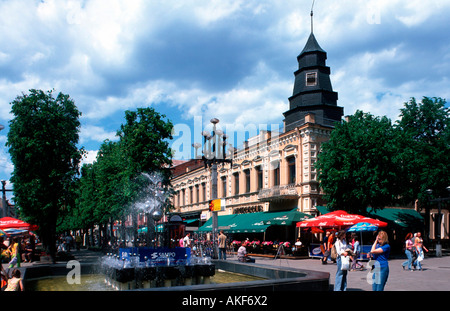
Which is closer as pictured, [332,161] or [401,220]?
[332,161]

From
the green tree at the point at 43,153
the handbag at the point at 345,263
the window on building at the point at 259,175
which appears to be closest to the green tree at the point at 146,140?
the green tree at the point at 43,153

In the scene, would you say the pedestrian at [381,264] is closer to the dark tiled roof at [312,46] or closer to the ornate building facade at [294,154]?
the ornate building facade at [294,154]

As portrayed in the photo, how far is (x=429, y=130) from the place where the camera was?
3353 cm

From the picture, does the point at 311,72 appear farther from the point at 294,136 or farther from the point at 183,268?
the point at 183,268

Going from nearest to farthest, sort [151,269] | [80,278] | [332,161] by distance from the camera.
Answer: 1. [151,269]
2. [80,278]
3. [332,161]

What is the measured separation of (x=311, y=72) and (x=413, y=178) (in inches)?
449

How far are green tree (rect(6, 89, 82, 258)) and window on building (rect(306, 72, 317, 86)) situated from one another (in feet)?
60.5

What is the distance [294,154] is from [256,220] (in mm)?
5732

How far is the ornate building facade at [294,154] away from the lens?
97.1ft

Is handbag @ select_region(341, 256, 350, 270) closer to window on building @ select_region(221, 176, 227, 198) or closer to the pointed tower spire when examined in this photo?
the pointed tower spire

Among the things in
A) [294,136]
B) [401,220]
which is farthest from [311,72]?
[401,220]

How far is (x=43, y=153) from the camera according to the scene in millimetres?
24500

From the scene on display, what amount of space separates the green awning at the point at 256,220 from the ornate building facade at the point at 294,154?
0.95 metres

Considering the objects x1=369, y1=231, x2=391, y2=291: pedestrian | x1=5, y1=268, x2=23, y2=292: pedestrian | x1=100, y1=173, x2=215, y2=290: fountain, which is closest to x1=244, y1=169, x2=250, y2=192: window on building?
x1=100, y1=173, x2=215, y2=290: fountain
